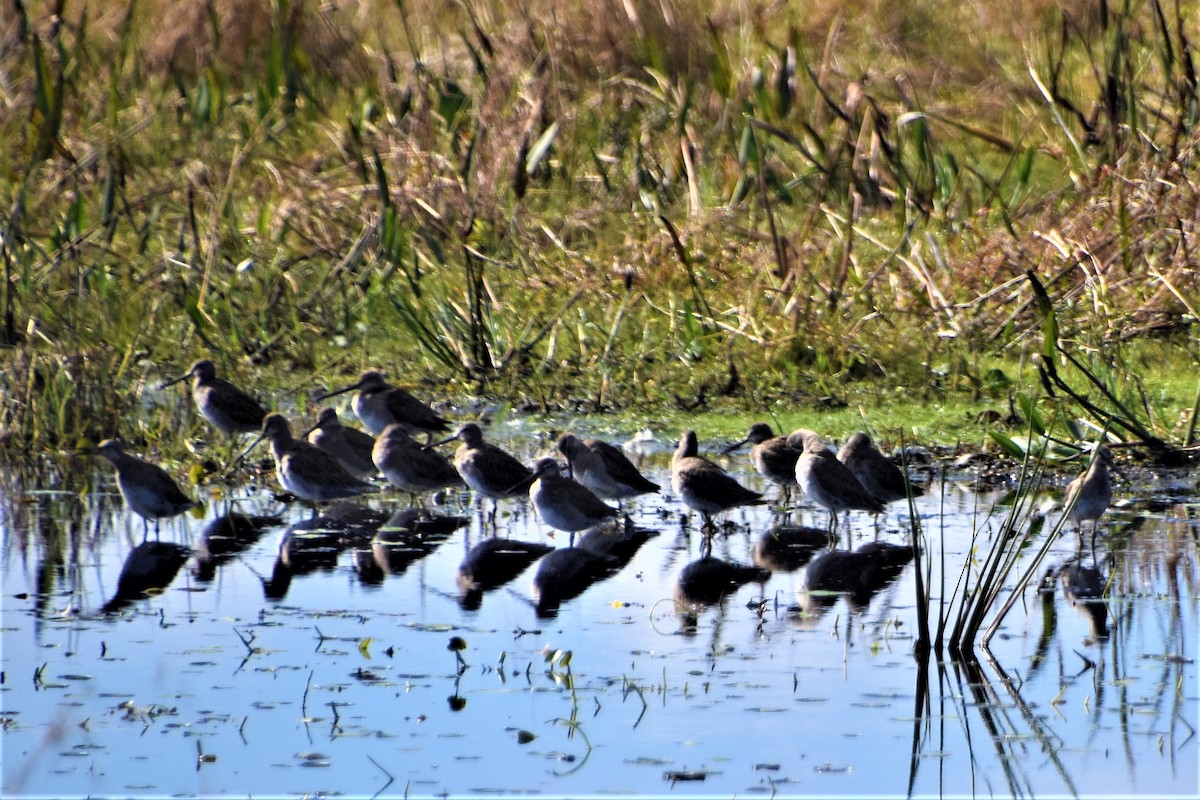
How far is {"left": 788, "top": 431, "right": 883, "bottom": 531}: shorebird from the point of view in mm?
8953

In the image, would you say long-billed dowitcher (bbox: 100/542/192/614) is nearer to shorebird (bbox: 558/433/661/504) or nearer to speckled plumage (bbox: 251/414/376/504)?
speckled plumage (bbox: 251/414/376/504)

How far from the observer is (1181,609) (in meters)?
7.13

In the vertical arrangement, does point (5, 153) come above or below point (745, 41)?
below

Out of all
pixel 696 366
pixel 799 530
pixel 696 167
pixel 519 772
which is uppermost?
pixel 696 167

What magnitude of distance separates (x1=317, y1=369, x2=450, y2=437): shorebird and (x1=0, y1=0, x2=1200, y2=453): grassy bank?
2.29ft

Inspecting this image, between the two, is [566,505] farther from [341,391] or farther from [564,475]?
[341,391]

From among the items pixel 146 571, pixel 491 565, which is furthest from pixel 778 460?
pixel 146 571

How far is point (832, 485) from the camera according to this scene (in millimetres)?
8969

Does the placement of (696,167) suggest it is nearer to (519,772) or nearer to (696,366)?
(696,366)

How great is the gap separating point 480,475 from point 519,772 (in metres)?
4.09

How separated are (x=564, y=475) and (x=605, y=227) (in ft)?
17.2

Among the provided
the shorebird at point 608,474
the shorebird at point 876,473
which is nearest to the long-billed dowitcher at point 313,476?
the shorebird at point 608,474

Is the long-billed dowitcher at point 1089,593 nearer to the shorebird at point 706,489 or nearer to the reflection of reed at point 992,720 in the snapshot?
the reflection of reed at point 992,720

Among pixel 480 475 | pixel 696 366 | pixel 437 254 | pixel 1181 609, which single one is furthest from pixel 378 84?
pixel 1181 609
